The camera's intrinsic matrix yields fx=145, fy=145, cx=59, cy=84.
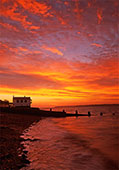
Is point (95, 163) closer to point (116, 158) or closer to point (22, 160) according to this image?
point (116, 158)

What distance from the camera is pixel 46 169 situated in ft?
23.6

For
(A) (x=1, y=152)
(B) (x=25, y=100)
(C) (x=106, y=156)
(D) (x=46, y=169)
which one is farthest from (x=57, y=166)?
(B) (x=25, y=100)

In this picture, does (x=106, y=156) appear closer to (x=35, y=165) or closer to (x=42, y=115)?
(x=35, y=165)

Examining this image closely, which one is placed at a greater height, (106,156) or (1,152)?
(1,152)

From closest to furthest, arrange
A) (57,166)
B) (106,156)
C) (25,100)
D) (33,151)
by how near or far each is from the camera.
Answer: (57,166) → (33,151) → (106,156) → (25,100)

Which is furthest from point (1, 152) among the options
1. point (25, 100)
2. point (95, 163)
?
point (25, 100)

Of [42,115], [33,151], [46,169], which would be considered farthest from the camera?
[42,115]

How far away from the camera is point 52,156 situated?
9219 mm

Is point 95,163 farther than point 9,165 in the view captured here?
Yes

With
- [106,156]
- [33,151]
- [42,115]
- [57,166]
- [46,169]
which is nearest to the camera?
[46,169]

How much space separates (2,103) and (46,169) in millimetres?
56342

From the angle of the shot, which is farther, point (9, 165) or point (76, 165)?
point (76, 165)

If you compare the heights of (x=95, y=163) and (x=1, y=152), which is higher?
(x=1, y=152)

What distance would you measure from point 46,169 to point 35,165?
641mm
